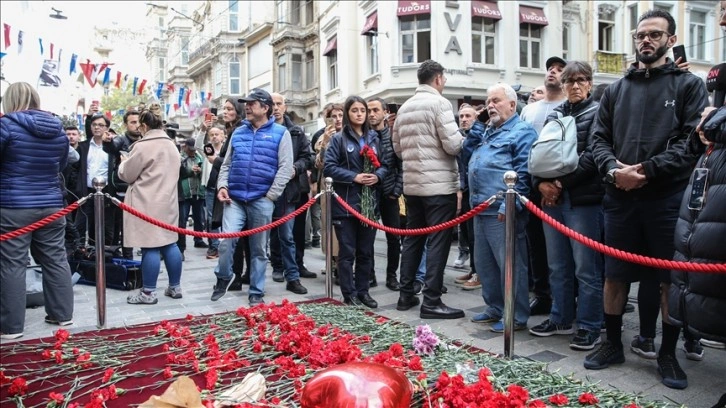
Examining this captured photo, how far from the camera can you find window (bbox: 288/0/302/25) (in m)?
32.0

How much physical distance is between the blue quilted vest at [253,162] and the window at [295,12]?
28.0 metres

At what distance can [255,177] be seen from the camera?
565 centimetres

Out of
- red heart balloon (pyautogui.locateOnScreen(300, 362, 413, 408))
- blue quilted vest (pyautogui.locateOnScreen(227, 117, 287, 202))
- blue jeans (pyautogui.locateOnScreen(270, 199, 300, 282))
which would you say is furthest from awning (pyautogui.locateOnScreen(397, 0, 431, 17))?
red heart balloon (pyautogui.locateOnScreen(300, 362, 413, 408))

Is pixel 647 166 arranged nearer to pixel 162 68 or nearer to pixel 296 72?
pixel 296 72

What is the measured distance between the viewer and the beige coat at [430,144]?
198 inches

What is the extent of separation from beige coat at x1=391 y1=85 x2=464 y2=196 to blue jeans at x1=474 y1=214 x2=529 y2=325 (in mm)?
554

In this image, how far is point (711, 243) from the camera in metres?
2.85

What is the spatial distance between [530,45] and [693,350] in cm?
2177

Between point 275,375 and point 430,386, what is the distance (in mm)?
973

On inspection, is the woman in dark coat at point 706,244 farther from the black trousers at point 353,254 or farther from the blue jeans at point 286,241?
the blue jeans at point 286,241

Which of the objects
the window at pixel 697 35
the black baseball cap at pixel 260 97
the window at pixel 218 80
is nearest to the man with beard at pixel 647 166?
the black baseball cap at pixel 260 97

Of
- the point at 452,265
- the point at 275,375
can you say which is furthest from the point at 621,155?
A: the point at 452,265

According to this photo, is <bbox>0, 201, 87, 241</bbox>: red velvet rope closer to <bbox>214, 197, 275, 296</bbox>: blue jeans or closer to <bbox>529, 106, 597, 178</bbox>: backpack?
<bbox>214, 197, 275, 296</bbox>: blue jeans

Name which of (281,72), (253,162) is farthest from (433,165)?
(281,72)
